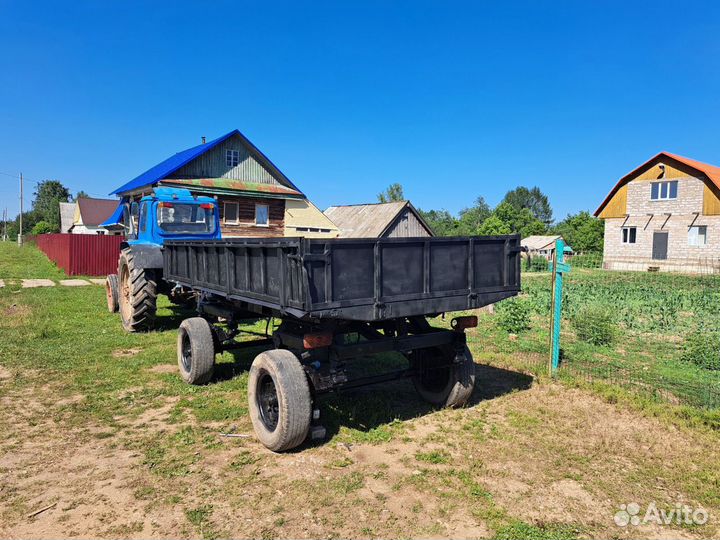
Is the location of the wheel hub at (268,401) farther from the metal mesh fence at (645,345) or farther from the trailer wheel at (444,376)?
the metal mesh fence at (645,345)

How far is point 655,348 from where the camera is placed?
838cm

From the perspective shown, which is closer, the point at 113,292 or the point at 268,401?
the point at 268,401

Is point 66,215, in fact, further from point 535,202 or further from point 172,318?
point 535,202

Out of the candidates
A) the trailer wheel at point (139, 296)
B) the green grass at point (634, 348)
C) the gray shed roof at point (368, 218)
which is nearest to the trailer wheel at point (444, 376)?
the green grass at point (634, 348)

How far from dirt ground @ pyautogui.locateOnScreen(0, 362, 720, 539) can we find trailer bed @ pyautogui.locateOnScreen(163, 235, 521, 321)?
1421 mm

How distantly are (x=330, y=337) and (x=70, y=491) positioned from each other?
2.49 metres

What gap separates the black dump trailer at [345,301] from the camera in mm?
4059

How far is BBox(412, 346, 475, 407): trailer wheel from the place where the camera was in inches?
218

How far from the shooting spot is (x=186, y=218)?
9.80 m

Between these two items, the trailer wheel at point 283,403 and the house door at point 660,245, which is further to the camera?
the house door at point 660,245

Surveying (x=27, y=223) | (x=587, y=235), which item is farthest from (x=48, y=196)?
(x=587, y=235)

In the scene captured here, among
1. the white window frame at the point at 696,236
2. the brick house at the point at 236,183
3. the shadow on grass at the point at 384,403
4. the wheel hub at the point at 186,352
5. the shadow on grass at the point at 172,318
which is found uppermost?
the brick house at the point at 236,183

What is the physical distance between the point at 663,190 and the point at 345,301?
35.8 meters

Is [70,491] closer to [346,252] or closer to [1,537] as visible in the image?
[1,537]
